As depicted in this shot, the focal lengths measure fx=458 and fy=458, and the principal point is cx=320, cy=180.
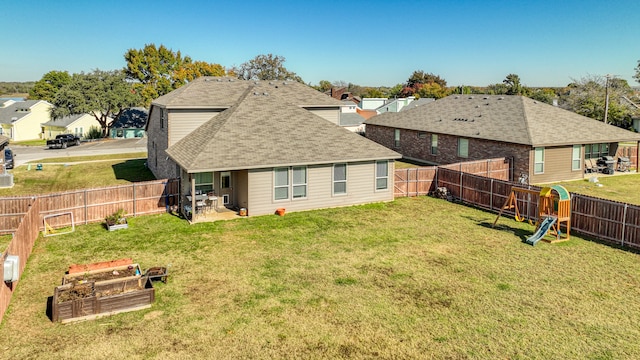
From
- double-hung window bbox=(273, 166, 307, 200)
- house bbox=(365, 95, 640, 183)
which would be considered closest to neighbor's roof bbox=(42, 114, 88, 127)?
house bbox=(365, 95, 640, 183)

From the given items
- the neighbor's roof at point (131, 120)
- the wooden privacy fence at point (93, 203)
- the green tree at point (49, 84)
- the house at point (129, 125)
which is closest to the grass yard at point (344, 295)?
the wooden privacy fence at point (93, 203)

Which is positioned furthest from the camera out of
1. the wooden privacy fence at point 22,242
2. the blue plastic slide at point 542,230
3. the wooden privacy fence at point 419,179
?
the wooden privacy fence at point 419,179

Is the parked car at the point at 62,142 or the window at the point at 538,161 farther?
the parked car at the point at 62,142

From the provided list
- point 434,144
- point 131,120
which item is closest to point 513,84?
point 434,144

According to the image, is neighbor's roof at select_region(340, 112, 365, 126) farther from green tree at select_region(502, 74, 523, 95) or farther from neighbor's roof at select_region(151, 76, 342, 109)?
green tree at select_region(502, 74, 523, 95)

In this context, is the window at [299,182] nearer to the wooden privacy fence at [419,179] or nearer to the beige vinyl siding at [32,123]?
the wooden privacy fence at [419,179]

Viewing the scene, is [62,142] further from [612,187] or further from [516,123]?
[612,187]
